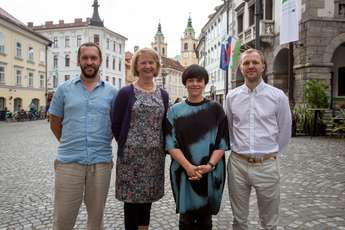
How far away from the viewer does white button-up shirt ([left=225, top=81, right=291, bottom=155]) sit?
3346 millimetres

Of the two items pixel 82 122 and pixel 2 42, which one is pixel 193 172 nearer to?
pixel 82 122

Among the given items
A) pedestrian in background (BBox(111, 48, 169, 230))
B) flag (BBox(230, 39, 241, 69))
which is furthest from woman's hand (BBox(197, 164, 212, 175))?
flag (BBox(230, 39, 241, 69))

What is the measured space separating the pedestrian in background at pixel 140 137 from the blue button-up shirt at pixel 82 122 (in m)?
0.12

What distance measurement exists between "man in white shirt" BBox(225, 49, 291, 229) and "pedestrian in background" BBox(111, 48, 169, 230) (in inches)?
25.9

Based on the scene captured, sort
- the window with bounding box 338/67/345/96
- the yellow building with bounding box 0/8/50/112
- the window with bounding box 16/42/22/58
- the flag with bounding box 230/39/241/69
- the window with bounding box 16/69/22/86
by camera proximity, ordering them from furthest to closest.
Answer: the window with bounding box 16/42/22/58 < the window with bounding box 16/69/22/86 < the yellow building with bounding box 0/8/50/112 < the window with bounding box 338/67/345/96 < the flag with bounding box 230/39/241/69

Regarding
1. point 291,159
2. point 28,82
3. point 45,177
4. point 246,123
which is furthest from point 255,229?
point 28,82

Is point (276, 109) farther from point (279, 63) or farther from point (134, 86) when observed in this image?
point (279, 63)

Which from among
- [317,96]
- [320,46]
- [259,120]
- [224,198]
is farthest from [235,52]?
[259,120]

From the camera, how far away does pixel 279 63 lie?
22.8 m

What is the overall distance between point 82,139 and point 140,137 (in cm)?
48

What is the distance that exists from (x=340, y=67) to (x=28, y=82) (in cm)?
2941

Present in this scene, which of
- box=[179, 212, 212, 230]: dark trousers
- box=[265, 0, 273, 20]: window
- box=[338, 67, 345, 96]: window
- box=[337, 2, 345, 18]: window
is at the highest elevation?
box=[265, 0, 273, 20]: window

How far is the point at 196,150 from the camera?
3.18 meters

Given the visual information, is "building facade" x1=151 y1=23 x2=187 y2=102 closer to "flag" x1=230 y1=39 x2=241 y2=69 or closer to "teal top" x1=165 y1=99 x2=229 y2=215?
"flag" x1=230 y1=39 x2=241 y2=69
